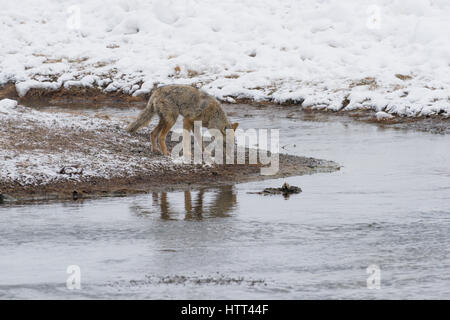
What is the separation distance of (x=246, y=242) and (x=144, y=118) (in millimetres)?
7489

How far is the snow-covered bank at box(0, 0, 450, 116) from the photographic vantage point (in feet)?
88.6

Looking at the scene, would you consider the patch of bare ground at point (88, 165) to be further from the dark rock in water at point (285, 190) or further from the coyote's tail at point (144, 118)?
the dark rock in water at point (285, 190)

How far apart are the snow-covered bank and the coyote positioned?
9.20m

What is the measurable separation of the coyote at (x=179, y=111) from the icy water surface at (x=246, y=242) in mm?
2524

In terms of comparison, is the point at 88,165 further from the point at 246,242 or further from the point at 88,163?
the point at 246,242

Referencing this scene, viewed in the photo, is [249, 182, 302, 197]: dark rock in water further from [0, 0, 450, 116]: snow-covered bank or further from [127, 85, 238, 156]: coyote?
[0, 0, 450, 116]: snow-covered bank

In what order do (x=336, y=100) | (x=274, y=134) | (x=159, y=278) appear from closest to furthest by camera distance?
(x=159, y=278) < (x=274, y=134) < (x=336, y=100)

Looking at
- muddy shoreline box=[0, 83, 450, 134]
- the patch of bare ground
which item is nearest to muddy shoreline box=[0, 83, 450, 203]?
the patch of bare ground

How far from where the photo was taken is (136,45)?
3203 centimetres

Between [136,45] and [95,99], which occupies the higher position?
[136,45]

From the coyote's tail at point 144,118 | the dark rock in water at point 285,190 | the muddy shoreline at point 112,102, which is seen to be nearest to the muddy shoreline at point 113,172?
the coyote's tail at point 144,118
